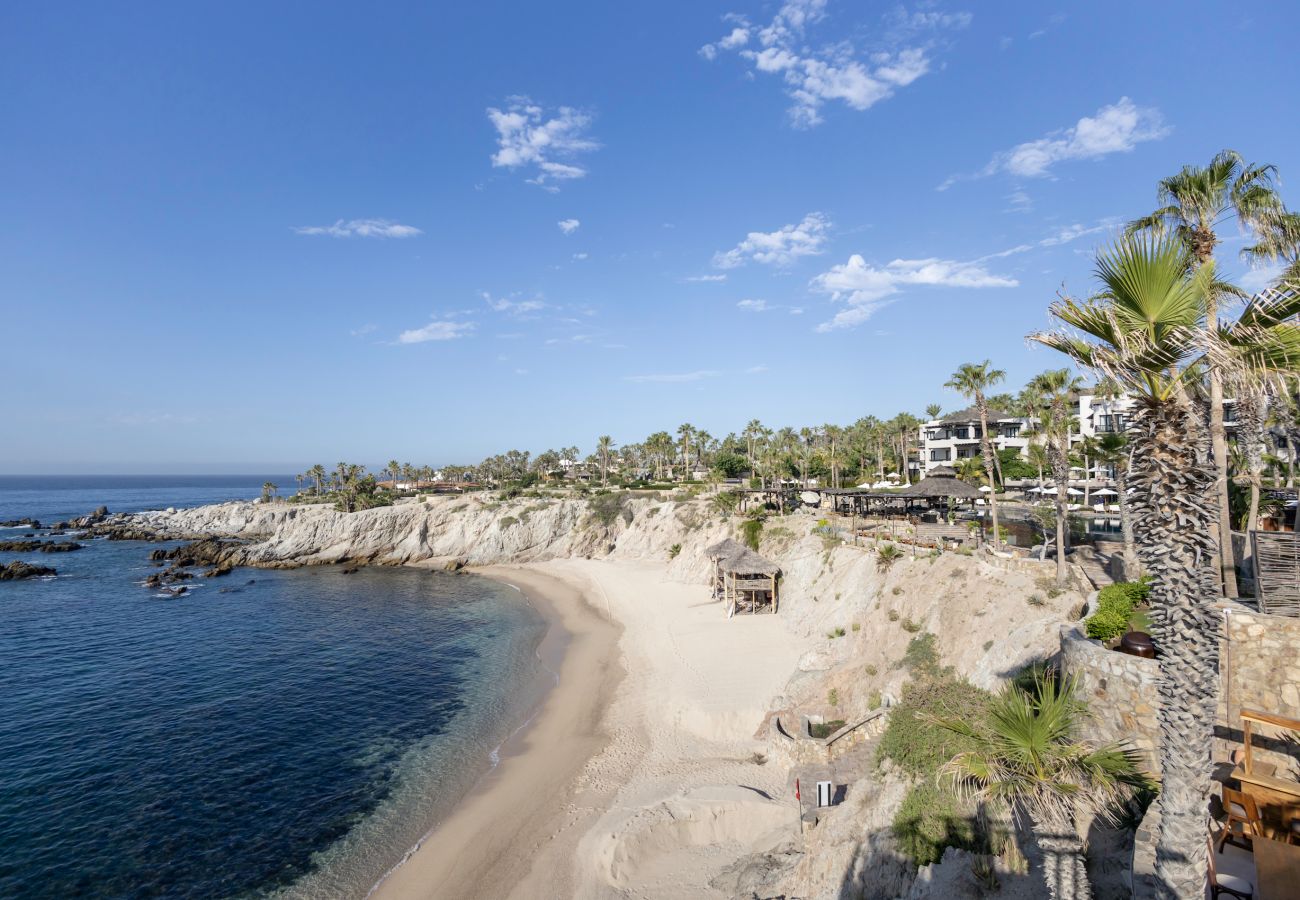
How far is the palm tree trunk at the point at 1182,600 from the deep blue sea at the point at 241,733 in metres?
20.2

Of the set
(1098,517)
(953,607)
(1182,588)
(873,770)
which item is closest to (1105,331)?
(1182,588)

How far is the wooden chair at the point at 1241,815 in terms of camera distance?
8289 millimetres

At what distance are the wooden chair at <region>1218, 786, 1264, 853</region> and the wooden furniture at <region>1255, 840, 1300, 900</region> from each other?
767 mm

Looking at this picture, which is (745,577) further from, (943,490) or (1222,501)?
(1222,501)

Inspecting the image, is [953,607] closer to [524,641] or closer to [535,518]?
[524,641]

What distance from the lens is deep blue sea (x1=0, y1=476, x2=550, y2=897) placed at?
18.3 metres

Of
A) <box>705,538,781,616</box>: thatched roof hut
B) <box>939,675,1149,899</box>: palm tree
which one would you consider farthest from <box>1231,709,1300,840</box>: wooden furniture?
<box>705,538,781,616</box>: thatched roof hut

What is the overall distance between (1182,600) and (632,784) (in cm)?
1937

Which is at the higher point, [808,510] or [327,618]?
[808,510]

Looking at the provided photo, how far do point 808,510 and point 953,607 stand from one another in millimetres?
25732

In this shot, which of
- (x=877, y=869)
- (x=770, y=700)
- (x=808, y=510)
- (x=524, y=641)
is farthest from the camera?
(x=808, y=510)

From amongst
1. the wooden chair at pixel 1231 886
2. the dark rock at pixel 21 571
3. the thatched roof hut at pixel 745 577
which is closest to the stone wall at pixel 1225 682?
the wooden chair at pixel 1231 886

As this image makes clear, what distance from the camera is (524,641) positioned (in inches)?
1542

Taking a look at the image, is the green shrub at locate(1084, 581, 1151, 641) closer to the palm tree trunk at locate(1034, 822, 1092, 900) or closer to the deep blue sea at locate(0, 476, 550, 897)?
the palm tree trunk at locate(1034, 822, 1092, 900)
